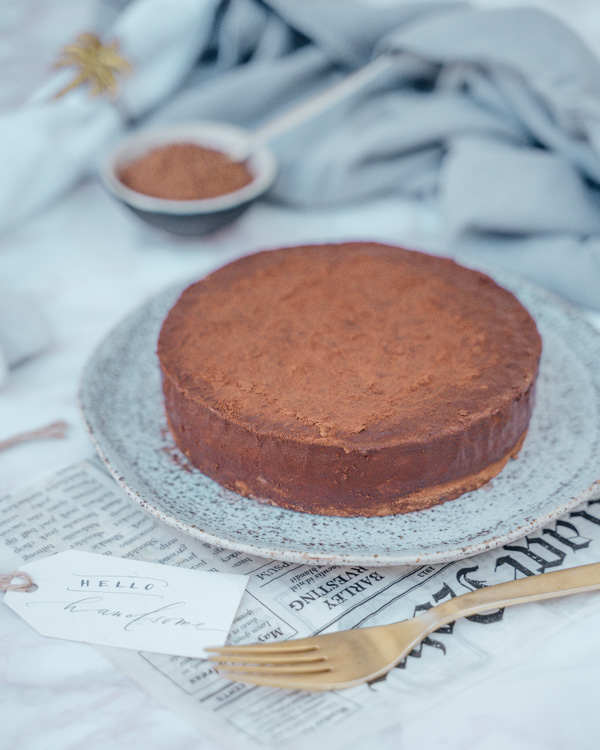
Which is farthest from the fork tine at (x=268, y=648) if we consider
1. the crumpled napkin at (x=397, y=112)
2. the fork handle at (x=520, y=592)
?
the crumpled napkin at (x=397, y=112)

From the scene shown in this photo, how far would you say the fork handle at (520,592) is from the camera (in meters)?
0.82

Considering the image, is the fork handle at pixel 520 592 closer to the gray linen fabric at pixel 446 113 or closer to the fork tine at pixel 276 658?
the fork tine at pixel 276 658

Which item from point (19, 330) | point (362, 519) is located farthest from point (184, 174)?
point (362, 519)

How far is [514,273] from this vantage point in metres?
1.47

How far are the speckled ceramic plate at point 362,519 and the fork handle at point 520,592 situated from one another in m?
0.05

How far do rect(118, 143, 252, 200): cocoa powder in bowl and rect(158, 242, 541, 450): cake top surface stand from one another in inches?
14.9

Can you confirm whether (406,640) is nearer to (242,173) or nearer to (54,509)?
(54,509)

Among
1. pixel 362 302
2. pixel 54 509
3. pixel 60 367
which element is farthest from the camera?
pixel 60 367

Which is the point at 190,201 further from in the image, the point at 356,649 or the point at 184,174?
the point at 356,649

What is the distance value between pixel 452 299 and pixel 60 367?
0.70m

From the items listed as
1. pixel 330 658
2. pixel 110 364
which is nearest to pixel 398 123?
pixel 110 364

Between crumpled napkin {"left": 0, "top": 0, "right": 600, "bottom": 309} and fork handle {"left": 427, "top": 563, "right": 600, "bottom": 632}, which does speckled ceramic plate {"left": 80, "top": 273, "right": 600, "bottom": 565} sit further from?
crumpled napkin {"left": 0, "top": 0, "right": 600, "bottom": 309}

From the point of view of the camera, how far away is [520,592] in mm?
842

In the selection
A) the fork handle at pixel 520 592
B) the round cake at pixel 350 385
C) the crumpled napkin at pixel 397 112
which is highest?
the crumpled napkin at pixel 397 112
